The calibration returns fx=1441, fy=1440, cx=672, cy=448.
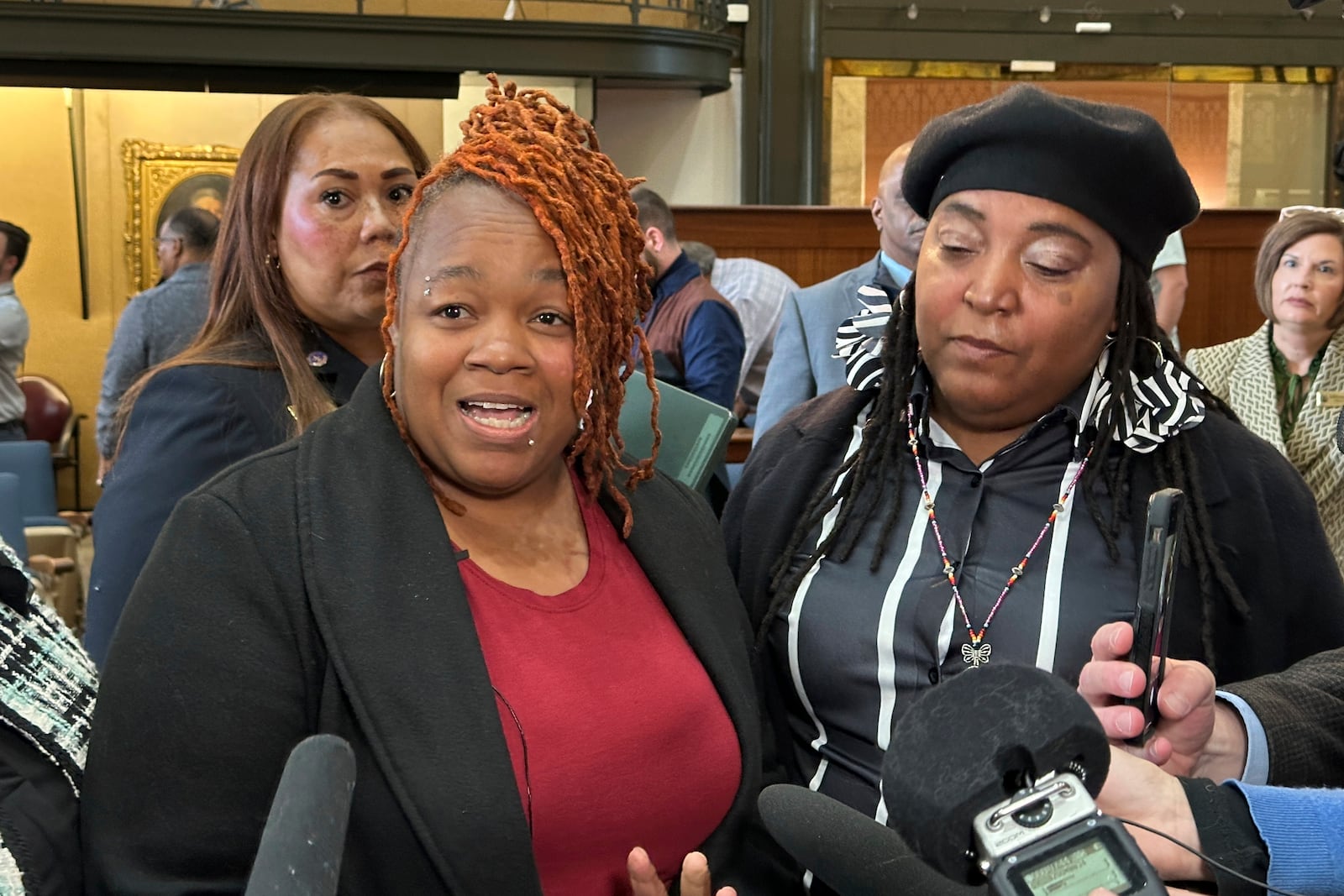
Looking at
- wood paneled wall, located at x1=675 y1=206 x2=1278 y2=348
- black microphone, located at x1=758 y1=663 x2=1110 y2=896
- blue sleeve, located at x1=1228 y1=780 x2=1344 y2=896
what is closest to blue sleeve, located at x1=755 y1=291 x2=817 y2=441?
blue sleeve, located at x1=1228 y1=780 x2=1344 y2=896

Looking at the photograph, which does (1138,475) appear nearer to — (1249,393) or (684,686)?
(684,686)

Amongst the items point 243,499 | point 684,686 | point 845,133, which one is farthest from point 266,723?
point 845,133

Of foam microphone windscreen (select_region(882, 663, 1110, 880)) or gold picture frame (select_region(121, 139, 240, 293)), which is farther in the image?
gold picture frame (select_region(121, 139, 240, 293))

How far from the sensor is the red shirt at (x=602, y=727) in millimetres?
1417

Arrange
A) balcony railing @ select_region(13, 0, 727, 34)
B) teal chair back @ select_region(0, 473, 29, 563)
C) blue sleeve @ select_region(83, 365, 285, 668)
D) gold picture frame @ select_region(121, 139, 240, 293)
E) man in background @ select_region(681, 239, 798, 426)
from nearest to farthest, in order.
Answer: blue sleeve @ select_region(83, 365, 285, 668)
teal chair back @ select_region(0, 473, 29, 563)
man in background @ select_region(681, 239, 798, 426)
balcony railing @ select_region(13, 0, 727, 34)
gold picture frame @ select_region(121, 139, 240, 293)

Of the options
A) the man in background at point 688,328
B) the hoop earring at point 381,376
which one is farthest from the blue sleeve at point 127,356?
the hoop earring at point 381,376

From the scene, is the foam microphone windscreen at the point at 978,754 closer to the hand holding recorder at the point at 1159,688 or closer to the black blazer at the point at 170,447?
the hand holding recorder at the point at 1159,688

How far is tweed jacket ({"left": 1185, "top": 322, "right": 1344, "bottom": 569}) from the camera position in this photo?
11.8ft

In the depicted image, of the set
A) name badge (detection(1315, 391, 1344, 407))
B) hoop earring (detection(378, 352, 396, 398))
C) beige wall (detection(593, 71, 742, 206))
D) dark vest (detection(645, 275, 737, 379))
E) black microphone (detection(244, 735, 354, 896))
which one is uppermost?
beige wall (detection(593, 71, 742, 206))

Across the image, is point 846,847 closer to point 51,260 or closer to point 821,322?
point 821,322

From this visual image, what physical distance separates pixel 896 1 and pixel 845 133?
1.07 metres

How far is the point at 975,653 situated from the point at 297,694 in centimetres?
81

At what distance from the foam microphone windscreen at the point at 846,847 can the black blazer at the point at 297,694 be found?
32 centimetres

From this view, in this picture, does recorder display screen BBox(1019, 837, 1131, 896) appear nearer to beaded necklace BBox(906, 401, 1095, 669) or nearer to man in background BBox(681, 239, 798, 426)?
beaded necklace BBox(906, 401, 1095, 669)
